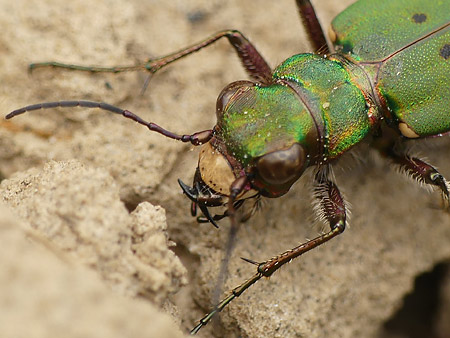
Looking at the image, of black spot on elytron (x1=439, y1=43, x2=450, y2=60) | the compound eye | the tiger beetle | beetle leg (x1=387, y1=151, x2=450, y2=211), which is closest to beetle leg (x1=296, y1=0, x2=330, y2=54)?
the tiger beetle

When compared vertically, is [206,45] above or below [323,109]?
above

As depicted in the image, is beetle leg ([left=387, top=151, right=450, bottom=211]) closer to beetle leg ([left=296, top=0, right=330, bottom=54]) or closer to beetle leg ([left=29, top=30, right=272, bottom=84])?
beetle leg ([left=296, top=0, right=330, bottom=54])

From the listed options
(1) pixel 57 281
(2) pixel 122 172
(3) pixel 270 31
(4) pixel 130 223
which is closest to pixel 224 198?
(4) pixel 130 223

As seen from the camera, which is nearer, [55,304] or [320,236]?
[55,304]

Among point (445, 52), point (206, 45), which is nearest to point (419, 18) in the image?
point (445, 52)

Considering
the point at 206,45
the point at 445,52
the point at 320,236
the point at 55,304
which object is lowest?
the point at 320,236

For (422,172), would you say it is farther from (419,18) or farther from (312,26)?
(312,26)

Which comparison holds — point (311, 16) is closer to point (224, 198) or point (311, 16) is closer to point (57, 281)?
point (224, 198)
